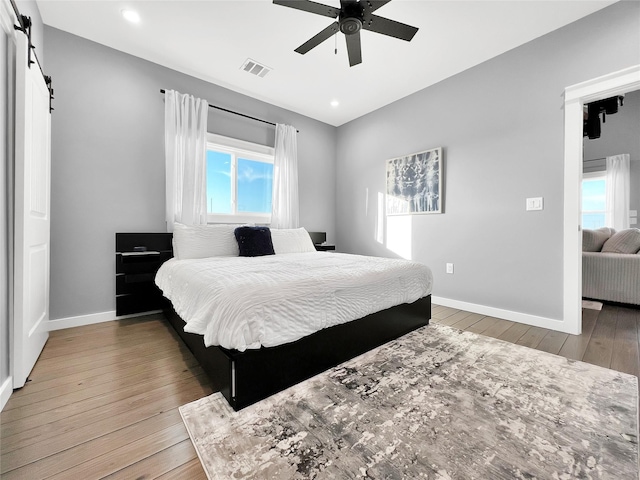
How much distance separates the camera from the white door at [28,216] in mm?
1477

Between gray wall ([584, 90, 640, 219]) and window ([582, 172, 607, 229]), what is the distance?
21 centimetres

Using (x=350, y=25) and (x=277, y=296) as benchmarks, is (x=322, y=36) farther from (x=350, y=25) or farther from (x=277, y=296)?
(x=277, y=296)

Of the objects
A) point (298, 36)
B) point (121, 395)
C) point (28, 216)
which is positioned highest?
point (298, 36)

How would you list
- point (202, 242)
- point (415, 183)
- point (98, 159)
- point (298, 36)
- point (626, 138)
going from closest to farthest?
1. point (298, 36)
2. point (98, 159)
3. point (202, 242)
4. point (415, 183)
5. point (626, 138)

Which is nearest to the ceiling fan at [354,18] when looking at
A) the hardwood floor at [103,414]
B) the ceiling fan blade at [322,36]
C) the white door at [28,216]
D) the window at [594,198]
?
the ceiling fan blade at [322,36]

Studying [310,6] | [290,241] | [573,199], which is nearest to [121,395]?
[290,241]

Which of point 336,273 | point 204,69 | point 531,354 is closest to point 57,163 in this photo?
point 204,69

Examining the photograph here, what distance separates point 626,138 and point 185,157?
677cm

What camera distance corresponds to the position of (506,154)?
2795 mm

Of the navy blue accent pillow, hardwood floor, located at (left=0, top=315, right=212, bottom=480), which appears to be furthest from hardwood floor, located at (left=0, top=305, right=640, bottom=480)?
the navy blue accent pillow

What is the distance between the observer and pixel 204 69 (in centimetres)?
307

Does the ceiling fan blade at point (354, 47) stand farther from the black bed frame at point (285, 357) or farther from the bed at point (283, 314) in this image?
the black bed frame at point (285, 357)

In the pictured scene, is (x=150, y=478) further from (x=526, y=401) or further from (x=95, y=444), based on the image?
(x=526, y=401)

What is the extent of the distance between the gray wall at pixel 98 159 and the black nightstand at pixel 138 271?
0.08m
